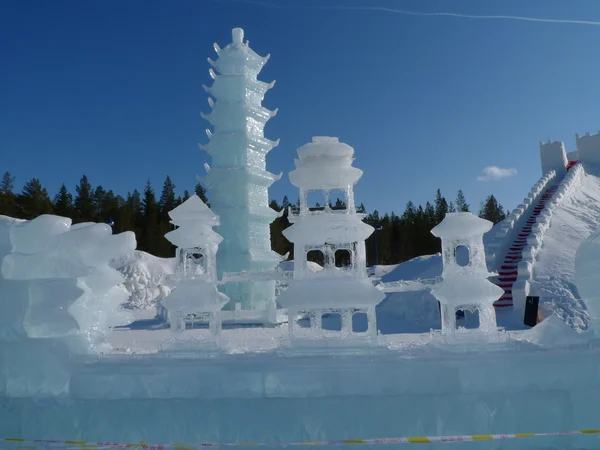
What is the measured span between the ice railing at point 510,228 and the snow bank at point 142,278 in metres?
20.9

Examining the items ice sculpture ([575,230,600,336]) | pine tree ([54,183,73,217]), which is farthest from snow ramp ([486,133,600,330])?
pine tree ([54,183,73,217])

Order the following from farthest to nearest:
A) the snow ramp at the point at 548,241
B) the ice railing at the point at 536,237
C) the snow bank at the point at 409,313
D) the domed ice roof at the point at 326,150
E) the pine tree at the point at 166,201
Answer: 1. the pine tree at the point at 166,201
2. the snow bank at the point at 409,313
3. the ice railing at the point at 536,237
4. the snow ramp at the point at 548,241
5. the domed ice roof at the point at 326,150

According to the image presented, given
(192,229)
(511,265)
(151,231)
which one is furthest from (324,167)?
(151,231)

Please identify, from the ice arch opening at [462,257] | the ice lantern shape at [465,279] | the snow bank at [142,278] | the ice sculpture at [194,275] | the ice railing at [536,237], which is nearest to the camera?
the ice lantern shape at [465,279]

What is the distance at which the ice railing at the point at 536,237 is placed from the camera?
59.8ft

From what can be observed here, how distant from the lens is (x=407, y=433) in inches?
360

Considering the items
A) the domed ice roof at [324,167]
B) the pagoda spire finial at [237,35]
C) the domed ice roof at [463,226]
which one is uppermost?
the pagoda spire finial at [237,35]

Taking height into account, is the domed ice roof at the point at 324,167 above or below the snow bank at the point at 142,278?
above

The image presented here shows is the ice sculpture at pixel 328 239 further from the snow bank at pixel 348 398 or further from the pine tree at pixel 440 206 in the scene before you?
the pine tree at pixel 440 206

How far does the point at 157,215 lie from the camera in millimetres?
64750

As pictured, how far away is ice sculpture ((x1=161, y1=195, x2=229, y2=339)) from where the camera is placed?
10703mm

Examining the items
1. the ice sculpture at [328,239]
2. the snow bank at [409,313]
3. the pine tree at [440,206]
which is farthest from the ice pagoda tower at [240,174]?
the pine tree at [440,206]

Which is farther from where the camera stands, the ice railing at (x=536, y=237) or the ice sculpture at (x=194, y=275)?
the ice railing at (x=536, y=237)

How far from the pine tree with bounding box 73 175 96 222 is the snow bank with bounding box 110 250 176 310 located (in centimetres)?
2672
